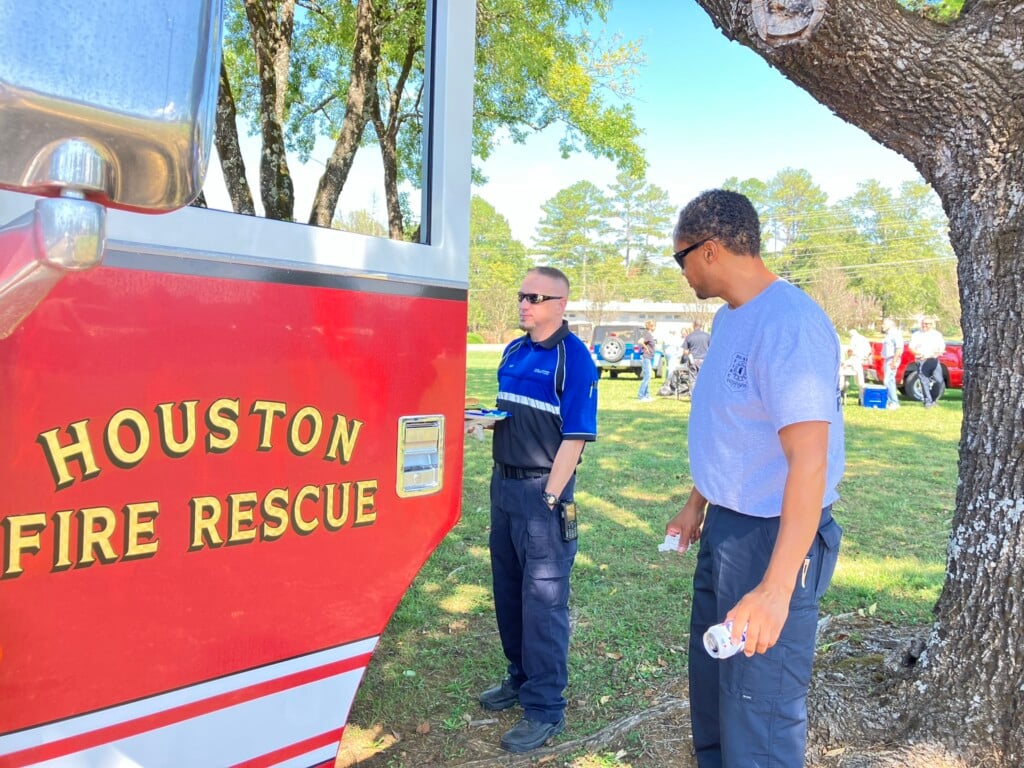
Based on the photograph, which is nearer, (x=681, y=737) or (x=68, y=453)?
(x=68, y=453)

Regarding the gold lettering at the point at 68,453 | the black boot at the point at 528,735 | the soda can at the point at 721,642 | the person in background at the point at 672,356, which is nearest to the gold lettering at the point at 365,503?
the gold lettering at the point at 68,453

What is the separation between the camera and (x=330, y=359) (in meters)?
1.53

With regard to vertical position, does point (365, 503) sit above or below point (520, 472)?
above

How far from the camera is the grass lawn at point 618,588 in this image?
330 centimetres

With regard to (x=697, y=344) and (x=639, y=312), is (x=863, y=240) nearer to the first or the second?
(x=639, y=312)

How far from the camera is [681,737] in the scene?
2.77 meters

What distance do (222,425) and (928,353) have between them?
15.0 m

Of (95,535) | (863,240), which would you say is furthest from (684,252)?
(863,240)

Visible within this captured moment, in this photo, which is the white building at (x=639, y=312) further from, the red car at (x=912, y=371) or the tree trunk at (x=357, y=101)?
the tree trunk at (x=357, y=101)

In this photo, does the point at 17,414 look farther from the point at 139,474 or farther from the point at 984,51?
the point at 984,51

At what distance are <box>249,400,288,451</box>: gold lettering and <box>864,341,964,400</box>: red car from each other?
585 inches

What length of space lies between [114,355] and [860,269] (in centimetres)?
6999

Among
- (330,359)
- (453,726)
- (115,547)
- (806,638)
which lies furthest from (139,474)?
(453,726)

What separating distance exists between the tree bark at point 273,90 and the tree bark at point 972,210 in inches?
58.7
